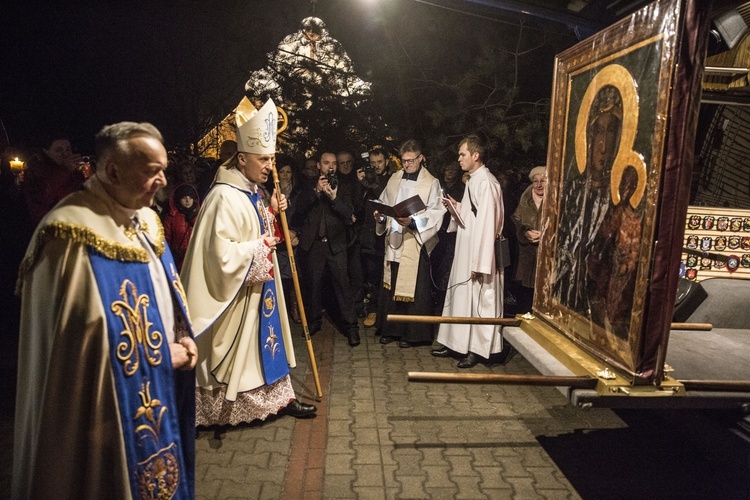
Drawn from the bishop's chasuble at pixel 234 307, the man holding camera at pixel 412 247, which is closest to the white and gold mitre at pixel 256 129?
the bishop's chasuble at pixel 234 307

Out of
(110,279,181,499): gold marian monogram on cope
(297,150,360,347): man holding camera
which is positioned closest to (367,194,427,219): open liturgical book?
(297,150,360,347): man holding camera

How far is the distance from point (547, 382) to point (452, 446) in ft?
5.81

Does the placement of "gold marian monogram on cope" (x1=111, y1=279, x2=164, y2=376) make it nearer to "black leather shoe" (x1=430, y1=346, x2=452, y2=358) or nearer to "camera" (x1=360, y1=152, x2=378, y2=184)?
"black leather shoe" (x1=430, y1=346, x2=452, y2=358)

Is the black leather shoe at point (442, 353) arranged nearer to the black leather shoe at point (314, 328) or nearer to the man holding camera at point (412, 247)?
the man holding camera at point (412, 247)

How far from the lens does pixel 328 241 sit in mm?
6531

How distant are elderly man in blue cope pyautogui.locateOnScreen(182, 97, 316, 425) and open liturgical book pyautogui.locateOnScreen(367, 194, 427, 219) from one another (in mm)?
1952

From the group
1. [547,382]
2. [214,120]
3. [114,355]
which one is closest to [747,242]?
[547,382]

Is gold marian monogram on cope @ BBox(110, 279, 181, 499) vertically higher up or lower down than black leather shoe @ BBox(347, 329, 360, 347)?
higher up

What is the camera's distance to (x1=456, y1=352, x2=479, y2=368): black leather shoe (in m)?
5.74

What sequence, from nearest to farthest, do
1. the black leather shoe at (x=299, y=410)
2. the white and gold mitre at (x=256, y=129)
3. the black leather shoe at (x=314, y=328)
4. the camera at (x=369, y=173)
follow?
the white and gold mitre at (x=256, y=129) → the black leather shoe at (x=299, y=410) → the black leather shoe at (x=314, y=328) → the camera at (x=369, y=173)

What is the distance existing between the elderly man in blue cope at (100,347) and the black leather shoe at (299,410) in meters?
2.02

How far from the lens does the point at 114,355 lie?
7.03 ft

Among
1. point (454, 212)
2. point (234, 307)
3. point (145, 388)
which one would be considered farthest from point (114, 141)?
point (454, 212)

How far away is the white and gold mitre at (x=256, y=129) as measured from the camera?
158 inches
